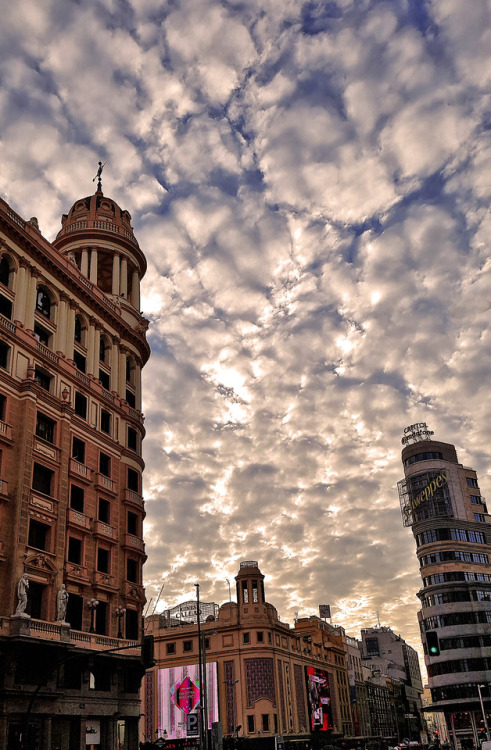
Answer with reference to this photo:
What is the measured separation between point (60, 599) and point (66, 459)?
8.70 meters

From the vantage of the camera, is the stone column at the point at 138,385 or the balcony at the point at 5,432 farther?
the stone column at the point at 138,385

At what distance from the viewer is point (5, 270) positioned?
43.6m

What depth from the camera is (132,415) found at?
52719 mm

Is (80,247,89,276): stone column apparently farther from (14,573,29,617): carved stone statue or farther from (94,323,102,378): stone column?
(14,573,29,617): carved stone statue

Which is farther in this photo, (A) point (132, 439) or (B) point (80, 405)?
(A) point (132, 439)

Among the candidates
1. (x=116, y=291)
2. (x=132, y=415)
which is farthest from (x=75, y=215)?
(x=132, y=415)

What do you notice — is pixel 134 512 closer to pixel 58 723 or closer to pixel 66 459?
pixel 66 459

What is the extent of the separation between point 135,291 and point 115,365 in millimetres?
9716

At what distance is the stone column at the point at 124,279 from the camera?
187 feet

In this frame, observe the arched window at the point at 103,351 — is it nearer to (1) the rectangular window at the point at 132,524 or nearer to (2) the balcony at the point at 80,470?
(2) the balcony at the point at 80,470

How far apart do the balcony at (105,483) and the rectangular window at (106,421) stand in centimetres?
400

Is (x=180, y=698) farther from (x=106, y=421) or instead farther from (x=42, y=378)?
(x=42, y=378)

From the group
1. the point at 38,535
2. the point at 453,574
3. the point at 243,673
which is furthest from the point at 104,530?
the point at 453,574

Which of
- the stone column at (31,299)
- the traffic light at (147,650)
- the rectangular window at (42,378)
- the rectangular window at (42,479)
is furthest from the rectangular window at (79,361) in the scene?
the traffic light at (147,650)
